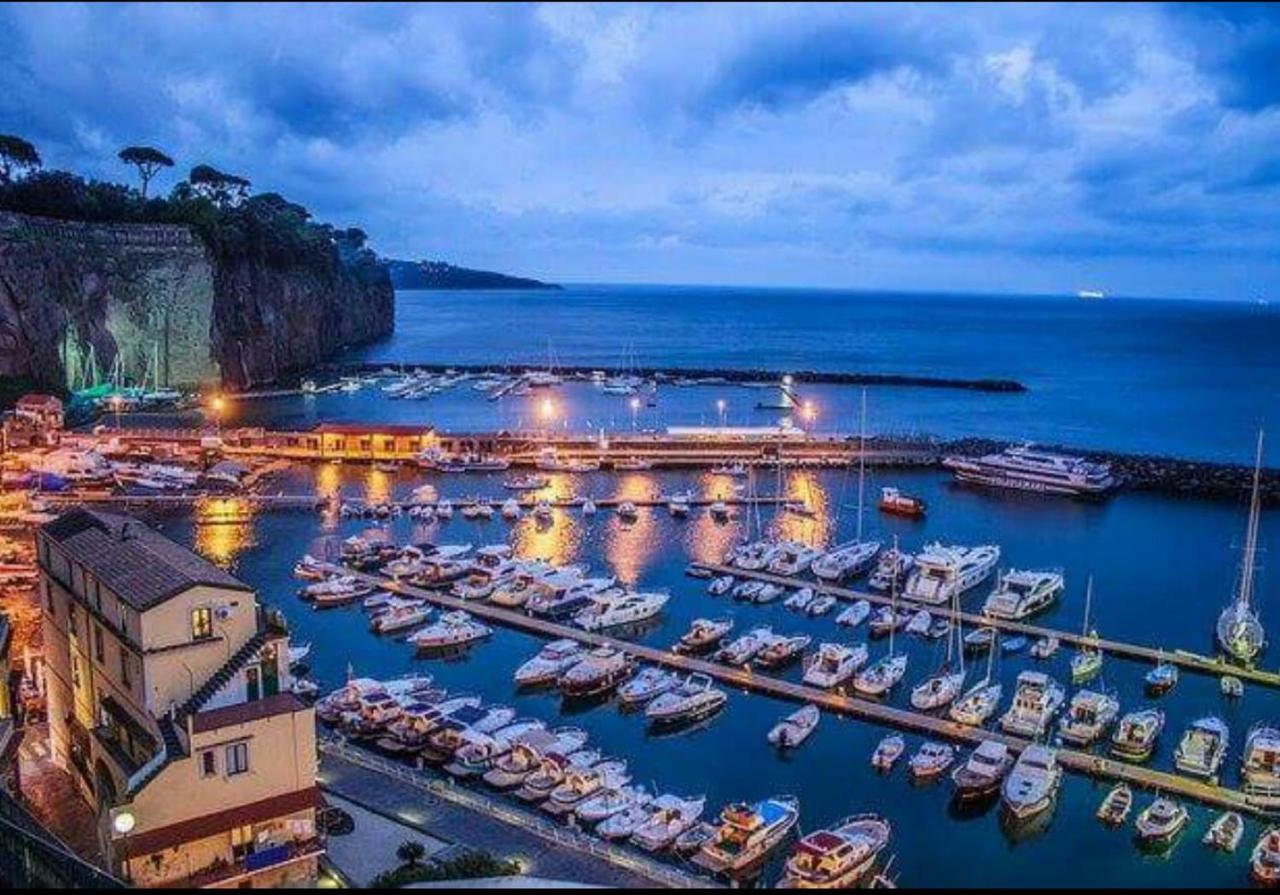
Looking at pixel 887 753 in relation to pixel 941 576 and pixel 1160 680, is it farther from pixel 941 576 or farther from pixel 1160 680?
pixel 941 576

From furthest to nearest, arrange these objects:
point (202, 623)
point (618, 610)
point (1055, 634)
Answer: point (618, 610) → point (1055, 634) → point (202, 623)

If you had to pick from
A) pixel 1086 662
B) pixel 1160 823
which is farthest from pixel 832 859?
pixel 1086 662

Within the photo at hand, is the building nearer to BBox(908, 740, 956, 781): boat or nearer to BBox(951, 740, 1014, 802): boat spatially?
BBox(908, 740, 956, 781): boat

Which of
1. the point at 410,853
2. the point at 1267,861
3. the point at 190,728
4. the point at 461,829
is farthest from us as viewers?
the point at 1267,861

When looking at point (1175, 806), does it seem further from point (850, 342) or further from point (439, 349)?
point (850, 342)

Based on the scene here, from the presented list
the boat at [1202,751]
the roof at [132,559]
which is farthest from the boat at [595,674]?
the boat at [1202,751]

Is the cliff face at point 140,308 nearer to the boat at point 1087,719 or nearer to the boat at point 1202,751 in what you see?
the boat at point 1087,719
